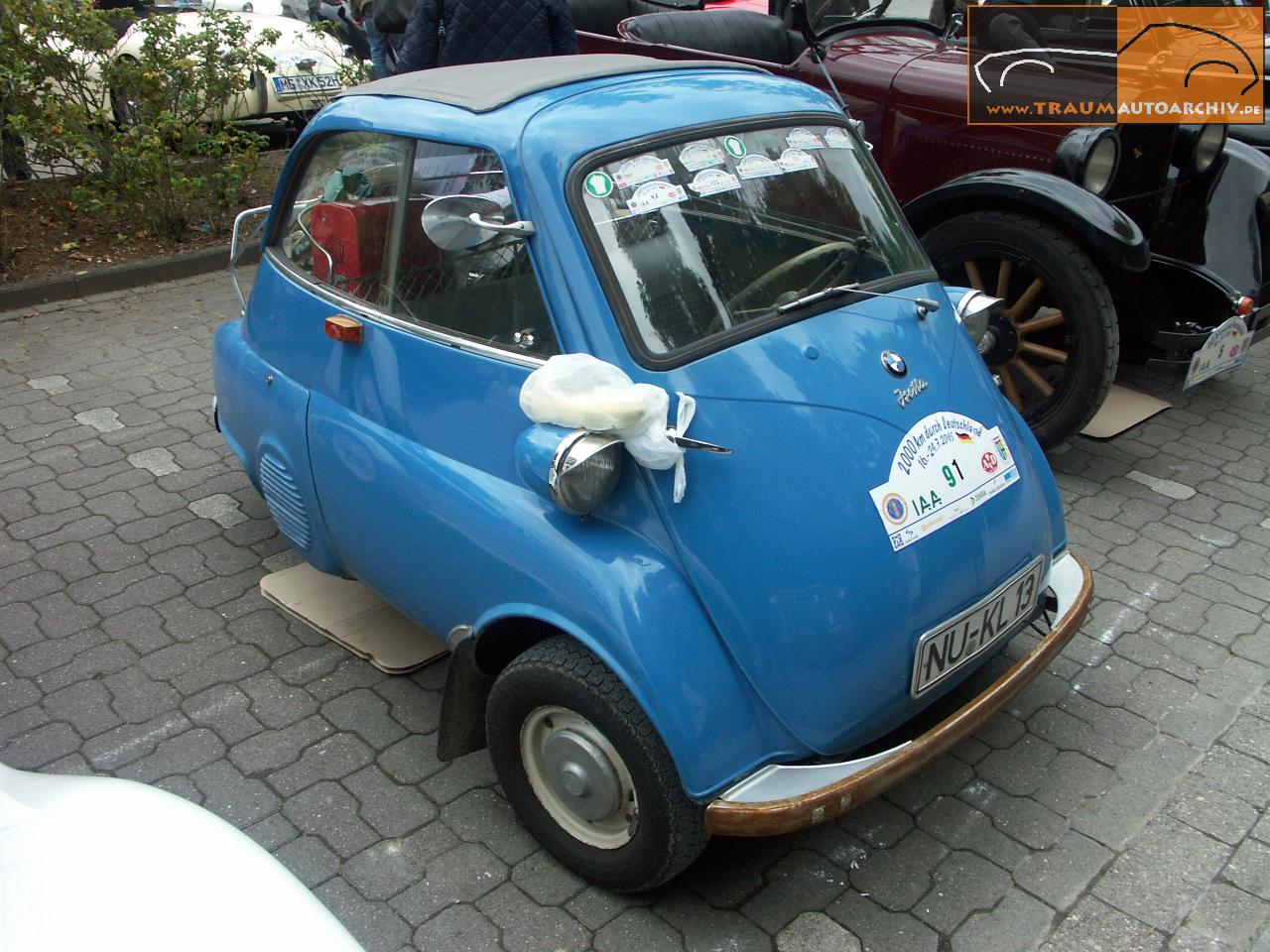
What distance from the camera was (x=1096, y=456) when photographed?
4.74m

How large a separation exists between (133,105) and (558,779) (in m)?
6.07

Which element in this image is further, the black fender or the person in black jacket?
the person in black jacket

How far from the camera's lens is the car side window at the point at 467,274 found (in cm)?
256

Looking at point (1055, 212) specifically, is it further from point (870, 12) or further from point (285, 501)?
point (285, 501)

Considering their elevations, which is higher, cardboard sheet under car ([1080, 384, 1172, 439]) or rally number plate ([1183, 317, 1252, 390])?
rally number plate ([1183, 317, 1252, 390])

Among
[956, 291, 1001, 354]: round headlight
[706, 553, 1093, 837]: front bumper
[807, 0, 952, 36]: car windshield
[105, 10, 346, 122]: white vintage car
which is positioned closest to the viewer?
[706, 553, 1093, 837]: front bumper

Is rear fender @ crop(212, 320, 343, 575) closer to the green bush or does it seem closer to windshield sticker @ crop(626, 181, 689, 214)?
windshield sticker @ crop(626, 181, 689, 214)

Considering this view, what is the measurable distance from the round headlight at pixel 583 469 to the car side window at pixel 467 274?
0.32 m

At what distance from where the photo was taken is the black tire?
4.19 metres

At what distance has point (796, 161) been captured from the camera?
9.46 ft

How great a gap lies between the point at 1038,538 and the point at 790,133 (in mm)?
1269

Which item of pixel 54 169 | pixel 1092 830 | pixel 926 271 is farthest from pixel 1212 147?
pixel 54 169

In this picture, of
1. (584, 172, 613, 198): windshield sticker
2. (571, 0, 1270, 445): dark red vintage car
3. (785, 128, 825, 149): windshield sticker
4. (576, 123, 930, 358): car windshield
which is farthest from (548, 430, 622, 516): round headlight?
(571, 0, 1270, 445): dark red vintage car

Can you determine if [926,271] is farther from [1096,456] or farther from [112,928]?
[112,928]
